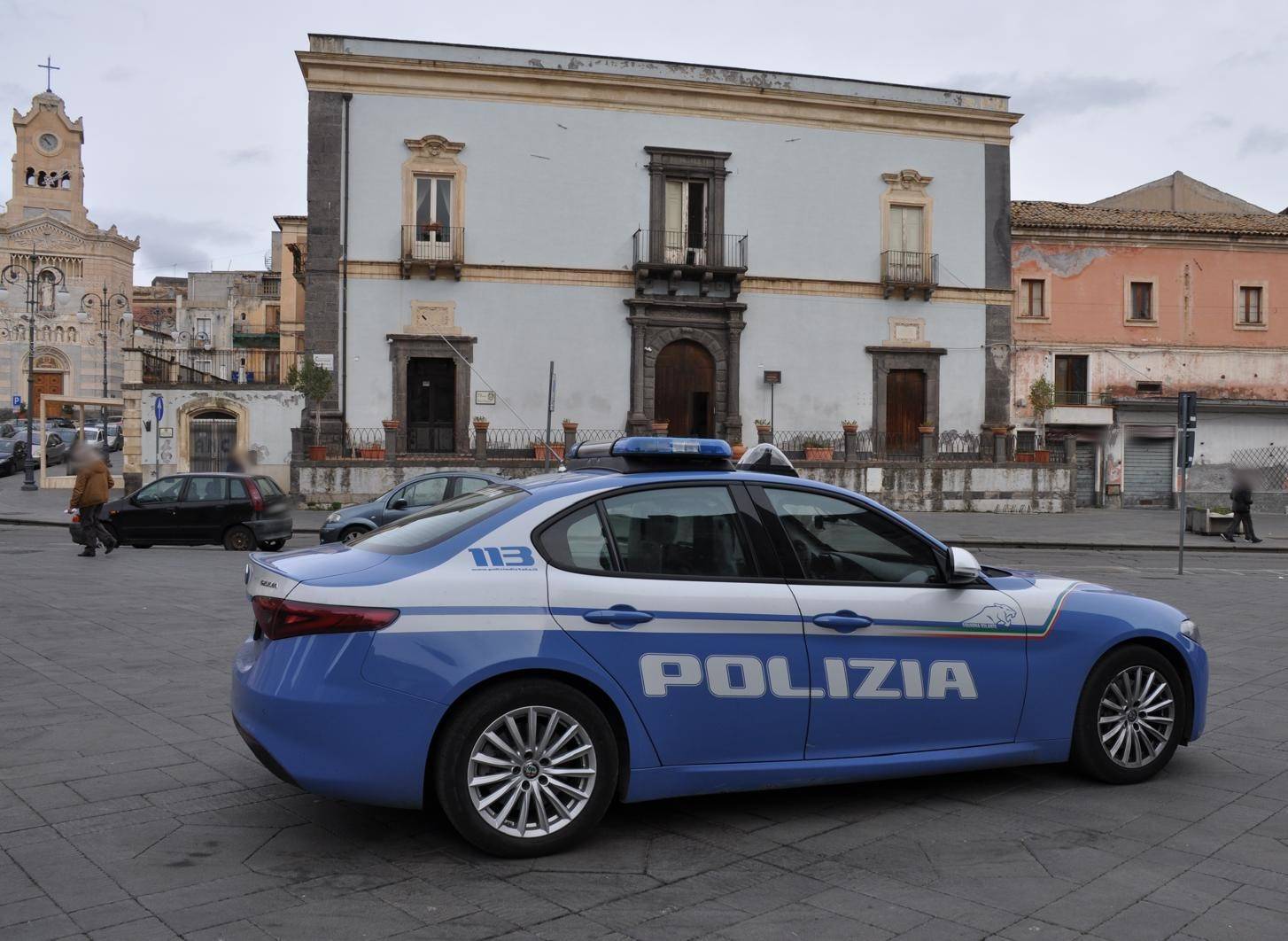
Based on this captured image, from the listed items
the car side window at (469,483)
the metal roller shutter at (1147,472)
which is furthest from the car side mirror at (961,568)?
the metal roller shutter at (1147,472)

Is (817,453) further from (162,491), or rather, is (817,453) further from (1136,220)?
(162,491)

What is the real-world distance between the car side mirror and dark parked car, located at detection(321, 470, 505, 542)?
12310 millimetres

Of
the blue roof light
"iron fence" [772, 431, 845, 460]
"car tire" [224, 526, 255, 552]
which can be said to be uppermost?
"iron fence" [772, 431, 845, 460]

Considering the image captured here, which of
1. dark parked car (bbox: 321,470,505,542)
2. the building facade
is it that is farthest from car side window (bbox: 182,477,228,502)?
the building facade

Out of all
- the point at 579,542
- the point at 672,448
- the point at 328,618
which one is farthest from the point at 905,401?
the point at 328,618

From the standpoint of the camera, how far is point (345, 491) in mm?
27094

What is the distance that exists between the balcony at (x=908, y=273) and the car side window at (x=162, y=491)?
20440mm

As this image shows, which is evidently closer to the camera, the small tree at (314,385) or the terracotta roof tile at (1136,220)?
the small tree at (314,385)

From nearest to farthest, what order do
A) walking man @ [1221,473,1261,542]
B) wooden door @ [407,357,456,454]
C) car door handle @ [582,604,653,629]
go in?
1. car door handle @ [582,604,653,629]
2. walking man @ [1221,473,1261,542]
3. wooden door @ [407,357,456,454]

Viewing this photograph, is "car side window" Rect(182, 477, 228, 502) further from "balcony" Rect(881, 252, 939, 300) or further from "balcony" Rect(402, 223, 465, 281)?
"balcony" Rect(881, 252, 939, 300)

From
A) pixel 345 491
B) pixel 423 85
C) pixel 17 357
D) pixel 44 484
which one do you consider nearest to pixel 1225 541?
pixel 345 491

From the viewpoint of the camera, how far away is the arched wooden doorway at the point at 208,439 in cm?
2973

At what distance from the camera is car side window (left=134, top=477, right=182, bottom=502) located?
729 inches

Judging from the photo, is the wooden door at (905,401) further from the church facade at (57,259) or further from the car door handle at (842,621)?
the church facade at (57,259)
